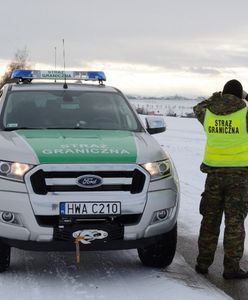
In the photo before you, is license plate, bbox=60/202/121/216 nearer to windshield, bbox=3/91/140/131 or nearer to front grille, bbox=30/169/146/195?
front grille, bbox=30/169/146/195

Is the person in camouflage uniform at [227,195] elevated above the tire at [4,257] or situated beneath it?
elevated above

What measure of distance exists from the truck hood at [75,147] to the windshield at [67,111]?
33 cm

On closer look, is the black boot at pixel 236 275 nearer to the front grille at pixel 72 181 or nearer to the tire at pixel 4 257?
the front grille at pixel 72 181

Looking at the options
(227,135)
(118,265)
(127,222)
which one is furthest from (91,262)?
(227,135)

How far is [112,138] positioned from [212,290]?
1.60 metres

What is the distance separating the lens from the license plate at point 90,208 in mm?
4730

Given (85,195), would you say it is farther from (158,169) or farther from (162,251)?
(162,251)

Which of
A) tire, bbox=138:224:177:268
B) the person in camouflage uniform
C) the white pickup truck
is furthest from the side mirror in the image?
tire, bbox=138:224:177:268

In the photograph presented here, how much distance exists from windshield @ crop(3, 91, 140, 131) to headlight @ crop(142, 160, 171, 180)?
3.41 ft

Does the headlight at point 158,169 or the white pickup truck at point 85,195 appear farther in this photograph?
the headlight at point 158,169

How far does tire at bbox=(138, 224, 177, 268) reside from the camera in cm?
534

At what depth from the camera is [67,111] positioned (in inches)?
248

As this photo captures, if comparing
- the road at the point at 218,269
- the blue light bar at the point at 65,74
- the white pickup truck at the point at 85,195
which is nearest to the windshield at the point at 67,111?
the white pickup truck at the point at 85,195

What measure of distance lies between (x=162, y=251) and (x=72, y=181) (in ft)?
3.82
